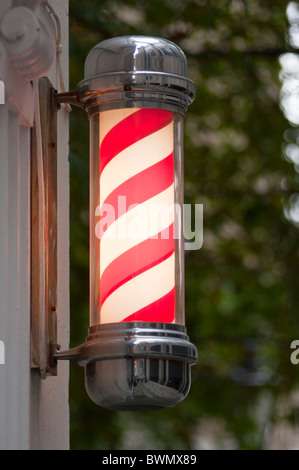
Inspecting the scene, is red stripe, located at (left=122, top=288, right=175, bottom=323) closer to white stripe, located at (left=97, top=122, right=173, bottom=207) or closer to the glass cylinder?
the glass cylinder

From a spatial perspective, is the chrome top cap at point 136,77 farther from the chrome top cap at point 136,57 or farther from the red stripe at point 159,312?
the red stripe at point 159,312

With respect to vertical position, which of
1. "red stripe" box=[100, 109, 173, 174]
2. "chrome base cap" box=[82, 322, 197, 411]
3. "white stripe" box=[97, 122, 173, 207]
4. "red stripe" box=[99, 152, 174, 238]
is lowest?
"chrome base cap" box=[82, 322, 197, 411]

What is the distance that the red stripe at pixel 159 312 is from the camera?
1591 millimetres

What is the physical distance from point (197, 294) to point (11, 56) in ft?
15.2

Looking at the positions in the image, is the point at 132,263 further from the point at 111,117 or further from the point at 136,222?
the point at 111,117

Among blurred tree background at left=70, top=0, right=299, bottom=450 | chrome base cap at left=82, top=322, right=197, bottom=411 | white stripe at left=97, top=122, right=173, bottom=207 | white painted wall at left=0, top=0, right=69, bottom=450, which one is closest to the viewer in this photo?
white painted wall at left=0, top=0, right=69, bottom=450

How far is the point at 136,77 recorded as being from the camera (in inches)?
64.7

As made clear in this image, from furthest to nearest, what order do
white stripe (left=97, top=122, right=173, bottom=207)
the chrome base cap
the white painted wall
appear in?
1. white stripe (left=97, top=122, right=173, bottom=207)
2. the chrome base cap
3. the white painted wall

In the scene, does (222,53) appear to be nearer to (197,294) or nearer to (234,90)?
(234,90)

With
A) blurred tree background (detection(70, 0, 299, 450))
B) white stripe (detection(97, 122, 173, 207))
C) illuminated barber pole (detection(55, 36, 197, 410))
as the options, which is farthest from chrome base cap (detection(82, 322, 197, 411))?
blurred tree background (detection(70, 0, 299, 450))

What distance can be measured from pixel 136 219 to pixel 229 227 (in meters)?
4.75

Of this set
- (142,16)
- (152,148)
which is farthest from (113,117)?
(142,16)

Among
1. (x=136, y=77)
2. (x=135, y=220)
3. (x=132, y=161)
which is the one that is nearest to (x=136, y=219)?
(x=135, y=220)

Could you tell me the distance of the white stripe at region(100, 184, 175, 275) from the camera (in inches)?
63.9
